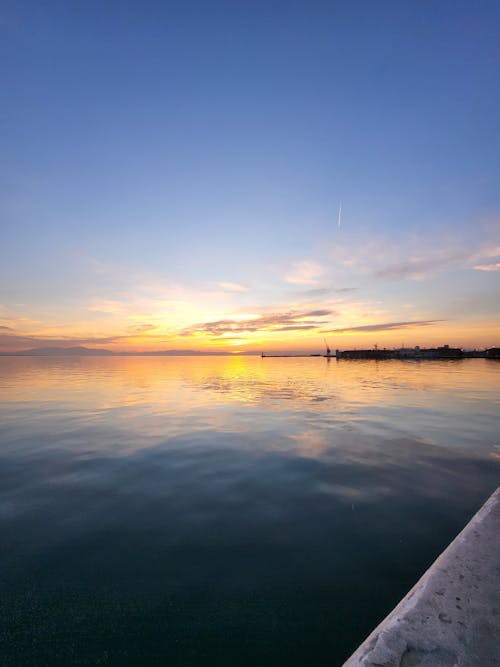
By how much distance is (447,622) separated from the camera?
307 centimetres

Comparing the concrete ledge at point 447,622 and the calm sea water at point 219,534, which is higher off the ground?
the concrete ledge at point 447,622

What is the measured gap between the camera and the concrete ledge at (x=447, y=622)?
8.68 ft

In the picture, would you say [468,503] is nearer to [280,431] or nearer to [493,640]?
[493,640]

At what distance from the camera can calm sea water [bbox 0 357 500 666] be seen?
12.7 feet

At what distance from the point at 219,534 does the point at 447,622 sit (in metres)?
4.10

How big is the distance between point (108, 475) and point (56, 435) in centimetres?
596

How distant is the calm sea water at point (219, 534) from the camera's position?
3.86 metres

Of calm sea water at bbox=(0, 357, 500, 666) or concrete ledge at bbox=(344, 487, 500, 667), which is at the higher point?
concrete ledge at bbox=(344, 487, 500, 667)

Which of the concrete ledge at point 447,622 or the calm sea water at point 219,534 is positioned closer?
the concrete ledge at point 447,622

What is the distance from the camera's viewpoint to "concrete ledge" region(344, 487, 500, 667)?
2.65m

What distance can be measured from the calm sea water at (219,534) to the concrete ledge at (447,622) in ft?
3.16

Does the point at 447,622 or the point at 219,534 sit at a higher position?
the point at 447,622

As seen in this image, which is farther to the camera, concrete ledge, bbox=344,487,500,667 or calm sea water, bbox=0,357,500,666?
calm sea water, bbox=0,357,500,666

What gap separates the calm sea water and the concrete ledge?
3.16 feet
